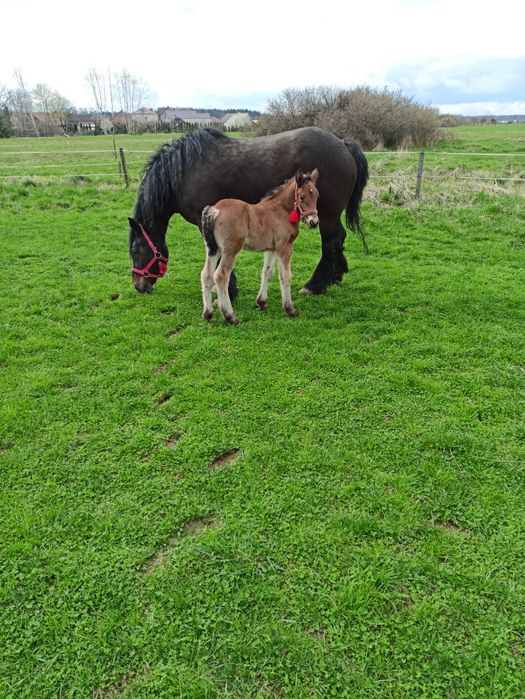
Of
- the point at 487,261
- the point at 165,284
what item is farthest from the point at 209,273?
the point at 487,261

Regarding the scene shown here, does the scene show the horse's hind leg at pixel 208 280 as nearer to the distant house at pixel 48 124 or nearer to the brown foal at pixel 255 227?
the brown foal at pixel 255 227

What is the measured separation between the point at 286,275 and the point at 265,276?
1.21 ft

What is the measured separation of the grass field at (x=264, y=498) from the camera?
202cm

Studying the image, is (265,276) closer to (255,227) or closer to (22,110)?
(255,227)

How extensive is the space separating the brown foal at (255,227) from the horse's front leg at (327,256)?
904 mm

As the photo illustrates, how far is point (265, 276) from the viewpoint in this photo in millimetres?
5512

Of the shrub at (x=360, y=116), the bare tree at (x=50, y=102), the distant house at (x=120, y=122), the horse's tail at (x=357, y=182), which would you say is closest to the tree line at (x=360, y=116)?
the shrub at (x=360, y=116)

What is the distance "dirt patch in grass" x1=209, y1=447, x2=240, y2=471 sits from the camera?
316 cm

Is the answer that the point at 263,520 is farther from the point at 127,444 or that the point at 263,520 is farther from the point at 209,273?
the point at 209,273

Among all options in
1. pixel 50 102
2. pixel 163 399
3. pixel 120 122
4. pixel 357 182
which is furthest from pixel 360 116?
pixel 50 102

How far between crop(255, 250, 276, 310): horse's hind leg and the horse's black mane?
4.61 feet

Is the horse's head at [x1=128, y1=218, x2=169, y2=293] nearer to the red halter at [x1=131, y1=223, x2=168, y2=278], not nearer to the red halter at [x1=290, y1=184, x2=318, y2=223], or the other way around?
the red halter at [x1=131, y1=223, x2=168, y2=278]

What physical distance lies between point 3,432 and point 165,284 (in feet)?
11.6

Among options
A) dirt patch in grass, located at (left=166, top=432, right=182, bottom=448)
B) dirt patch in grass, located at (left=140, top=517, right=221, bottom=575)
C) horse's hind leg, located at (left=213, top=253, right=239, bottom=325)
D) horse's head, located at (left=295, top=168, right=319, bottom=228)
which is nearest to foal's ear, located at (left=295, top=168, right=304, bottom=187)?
horse's head, located at (left=295, top=168, right=319, bottom=228)
